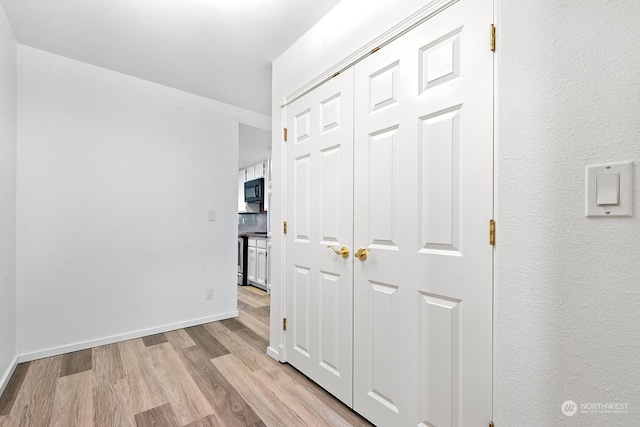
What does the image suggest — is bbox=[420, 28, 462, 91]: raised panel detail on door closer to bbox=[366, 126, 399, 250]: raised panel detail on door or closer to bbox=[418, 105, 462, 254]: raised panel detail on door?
bbox=[418, 105, 462, 254]: raised panel detail on door

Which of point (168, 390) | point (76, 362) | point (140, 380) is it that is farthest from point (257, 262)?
point (168, 390)

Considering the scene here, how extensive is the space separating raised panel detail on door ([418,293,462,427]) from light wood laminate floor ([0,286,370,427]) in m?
0.49

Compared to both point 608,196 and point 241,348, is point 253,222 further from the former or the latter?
point 608,196

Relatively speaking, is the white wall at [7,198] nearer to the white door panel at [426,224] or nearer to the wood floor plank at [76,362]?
the wood floor plank at [76,362]

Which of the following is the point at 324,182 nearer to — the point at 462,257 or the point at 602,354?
the point at 462,257

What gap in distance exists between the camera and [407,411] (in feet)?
4.41

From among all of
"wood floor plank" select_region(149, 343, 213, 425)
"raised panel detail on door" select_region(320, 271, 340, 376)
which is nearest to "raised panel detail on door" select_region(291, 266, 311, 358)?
"raised panel detail on door" select_region(320, 271, 340, 376)

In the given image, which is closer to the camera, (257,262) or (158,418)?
(158,418)

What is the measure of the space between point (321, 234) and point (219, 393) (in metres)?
1.17

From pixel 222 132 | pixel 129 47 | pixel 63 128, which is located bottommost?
pixel 63 128

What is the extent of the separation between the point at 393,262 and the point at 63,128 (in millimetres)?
2799

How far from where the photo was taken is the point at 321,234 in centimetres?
188

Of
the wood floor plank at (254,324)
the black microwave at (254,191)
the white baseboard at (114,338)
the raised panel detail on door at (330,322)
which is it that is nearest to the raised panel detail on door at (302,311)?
the raised panel detail on door at (330,322)

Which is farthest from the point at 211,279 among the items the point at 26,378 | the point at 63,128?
the point at 63,128
